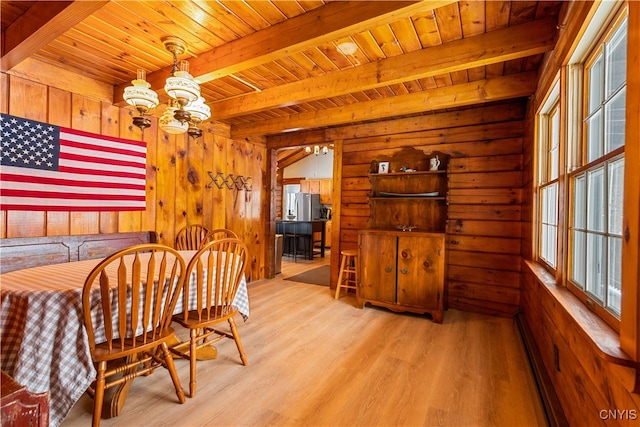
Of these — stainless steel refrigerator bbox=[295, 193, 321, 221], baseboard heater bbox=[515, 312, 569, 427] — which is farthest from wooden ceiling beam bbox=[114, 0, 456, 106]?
stainless steel refrigerator bbox=[295, 193, 321, 221]

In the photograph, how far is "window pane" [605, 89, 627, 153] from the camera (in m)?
1.18

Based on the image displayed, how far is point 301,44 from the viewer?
187cm

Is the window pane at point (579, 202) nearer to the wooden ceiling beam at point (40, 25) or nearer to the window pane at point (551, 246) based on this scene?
the window pane at point (551, 246)

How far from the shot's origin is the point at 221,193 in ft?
13.5

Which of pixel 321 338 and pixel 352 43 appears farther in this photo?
pixel 321 338

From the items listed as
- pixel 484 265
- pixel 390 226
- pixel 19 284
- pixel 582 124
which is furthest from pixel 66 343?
pixel 484 265

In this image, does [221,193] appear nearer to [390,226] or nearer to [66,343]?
[390,226]

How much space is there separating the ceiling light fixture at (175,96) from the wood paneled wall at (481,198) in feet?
8.52

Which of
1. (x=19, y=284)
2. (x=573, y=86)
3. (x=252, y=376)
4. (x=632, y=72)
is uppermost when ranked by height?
(x=573, y=86)

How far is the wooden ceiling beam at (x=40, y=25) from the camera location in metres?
1.56

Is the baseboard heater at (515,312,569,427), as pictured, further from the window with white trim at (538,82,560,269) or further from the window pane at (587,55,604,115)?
the window pane at (587,55,604,115)

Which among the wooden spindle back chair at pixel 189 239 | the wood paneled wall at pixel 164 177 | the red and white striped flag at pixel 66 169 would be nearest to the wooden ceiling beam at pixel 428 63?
the wood paneled wall at pixel 164 177

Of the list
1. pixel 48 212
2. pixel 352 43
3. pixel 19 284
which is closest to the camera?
pixel 19 284

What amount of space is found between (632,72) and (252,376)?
7.83 ft
